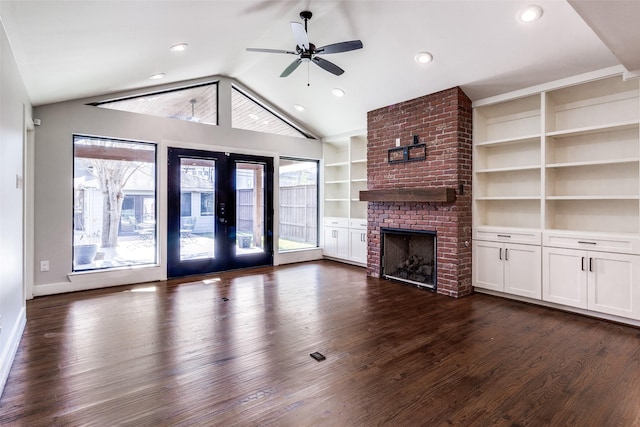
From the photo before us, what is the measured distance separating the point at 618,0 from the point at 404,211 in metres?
3.40

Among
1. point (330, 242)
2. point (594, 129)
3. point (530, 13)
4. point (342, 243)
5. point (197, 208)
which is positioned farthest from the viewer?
point (330, 242)

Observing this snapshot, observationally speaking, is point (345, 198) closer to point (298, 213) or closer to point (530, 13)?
point (298, 213)

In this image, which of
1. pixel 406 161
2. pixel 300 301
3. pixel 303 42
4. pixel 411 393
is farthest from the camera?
pixel 406 161

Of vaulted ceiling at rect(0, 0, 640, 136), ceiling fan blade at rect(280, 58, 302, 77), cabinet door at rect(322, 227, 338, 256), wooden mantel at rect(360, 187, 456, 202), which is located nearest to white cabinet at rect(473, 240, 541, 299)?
wooden mantel at rect(360, 187, 456, 202)

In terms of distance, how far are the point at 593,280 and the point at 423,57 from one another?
3.04 meters

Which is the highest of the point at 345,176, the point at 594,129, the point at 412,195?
the point at 594,129

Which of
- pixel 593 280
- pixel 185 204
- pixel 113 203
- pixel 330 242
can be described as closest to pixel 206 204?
pixel 185 204

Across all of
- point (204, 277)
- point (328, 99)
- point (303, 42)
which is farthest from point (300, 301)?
point (328, 99)

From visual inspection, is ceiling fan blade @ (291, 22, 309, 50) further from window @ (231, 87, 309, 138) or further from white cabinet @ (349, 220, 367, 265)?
white cabinet @ (349, 220, 367, 265)

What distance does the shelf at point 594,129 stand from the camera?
3419mm

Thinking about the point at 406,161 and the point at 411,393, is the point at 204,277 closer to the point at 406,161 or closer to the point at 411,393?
the point at 406,161

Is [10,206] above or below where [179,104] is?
below

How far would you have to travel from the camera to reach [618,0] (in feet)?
6.25

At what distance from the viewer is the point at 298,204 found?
22.6 feet
